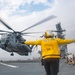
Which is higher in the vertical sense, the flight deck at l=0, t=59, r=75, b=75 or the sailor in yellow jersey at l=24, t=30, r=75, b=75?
the sailor in yellow jersey at l=24, t=30, r=75, b=75

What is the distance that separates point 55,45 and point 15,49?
35066 mm

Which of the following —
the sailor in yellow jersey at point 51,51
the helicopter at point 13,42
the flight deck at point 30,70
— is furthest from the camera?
the helicopter at point 13,42

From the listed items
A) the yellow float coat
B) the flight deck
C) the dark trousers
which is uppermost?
the yellow float coat

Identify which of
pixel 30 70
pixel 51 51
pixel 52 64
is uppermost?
pixel 51 51

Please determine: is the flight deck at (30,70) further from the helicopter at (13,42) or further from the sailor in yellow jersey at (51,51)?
the helicopter at (13,42)

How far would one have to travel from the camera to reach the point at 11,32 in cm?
4366

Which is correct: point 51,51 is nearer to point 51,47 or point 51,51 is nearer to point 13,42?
point 51,47

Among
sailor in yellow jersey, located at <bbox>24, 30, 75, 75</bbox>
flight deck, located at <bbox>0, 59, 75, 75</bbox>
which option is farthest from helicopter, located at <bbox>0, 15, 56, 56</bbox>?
sailor in yellow jersey, located at <bbox>24, 30, 75, 75</bbox>

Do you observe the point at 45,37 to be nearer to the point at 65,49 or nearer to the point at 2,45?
the point at 2,45

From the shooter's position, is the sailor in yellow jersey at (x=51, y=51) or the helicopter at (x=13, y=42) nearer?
the sailor in yellow jersey at (x=51, y=51)

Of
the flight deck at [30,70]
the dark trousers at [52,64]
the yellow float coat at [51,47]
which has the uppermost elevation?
the yellow float coat at [51,47]

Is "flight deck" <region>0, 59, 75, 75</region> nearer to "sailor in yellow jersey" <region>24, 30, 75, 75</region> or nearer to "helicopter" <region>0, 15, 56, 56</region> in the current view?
"sailor in yellow jersey" <region>24, 30, 75, 75</region>

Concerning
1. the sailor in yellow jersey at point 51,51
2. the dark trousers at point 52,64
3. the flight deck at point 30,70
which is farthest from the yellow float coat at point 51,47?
the flight deck at point 30,70

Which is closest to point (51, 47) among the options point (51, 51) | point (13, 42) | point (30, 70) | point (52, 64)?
point (51, 51)
